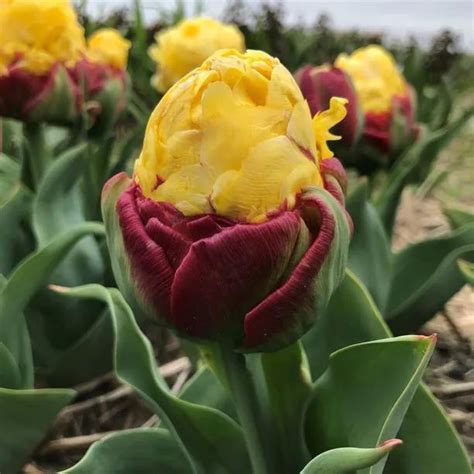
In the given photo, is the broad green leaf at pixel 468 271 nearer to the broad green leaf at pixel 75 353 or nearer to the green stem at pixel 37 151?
the broad green leaf at pixel 75 353

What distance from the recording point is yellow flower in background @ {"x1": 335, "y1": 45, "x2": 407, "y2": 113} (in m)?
1.13

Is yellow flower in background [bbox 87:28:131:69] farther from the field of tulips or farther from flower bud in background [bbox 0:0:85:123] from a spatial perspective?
flower bud in background [bbox 0:0:85:123]

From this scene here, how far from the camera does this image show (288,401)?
0.59m

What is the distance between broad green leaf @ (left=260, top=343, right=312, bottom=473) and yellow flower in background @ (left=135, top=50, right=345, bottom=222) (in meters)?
0.16

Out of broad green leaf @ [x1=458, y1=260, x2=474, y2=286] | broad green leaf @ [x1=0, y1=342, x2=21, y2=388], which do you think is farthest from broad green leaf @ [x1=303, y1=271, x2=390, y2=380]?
broad green leaf @ [x1=0, y1=342, x2=21, y2=388]

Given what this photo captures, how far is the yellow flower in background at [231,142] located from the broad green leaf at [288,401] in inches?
6.3

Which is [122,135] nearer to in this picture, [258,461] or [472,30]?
[258,461]

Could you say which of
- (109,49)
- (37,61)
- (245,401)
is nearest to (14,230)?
(37,61)

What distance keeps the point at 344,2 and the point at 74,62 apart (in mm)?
3727

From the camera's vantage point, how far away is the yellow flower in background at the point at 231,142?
0.43 metres

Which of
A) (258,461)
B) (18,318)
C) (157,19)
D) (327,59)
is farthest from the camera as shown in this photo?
(157,19)

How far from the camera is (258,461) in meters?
0.56

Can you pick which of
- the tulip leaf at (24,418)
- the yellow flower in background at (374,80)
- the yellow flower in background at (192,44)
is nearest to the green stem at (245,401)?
the tulip leaf at (24,418)

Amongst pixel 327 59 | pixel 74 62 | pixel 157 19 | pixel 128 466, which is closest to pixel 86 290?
pixel 128 466
